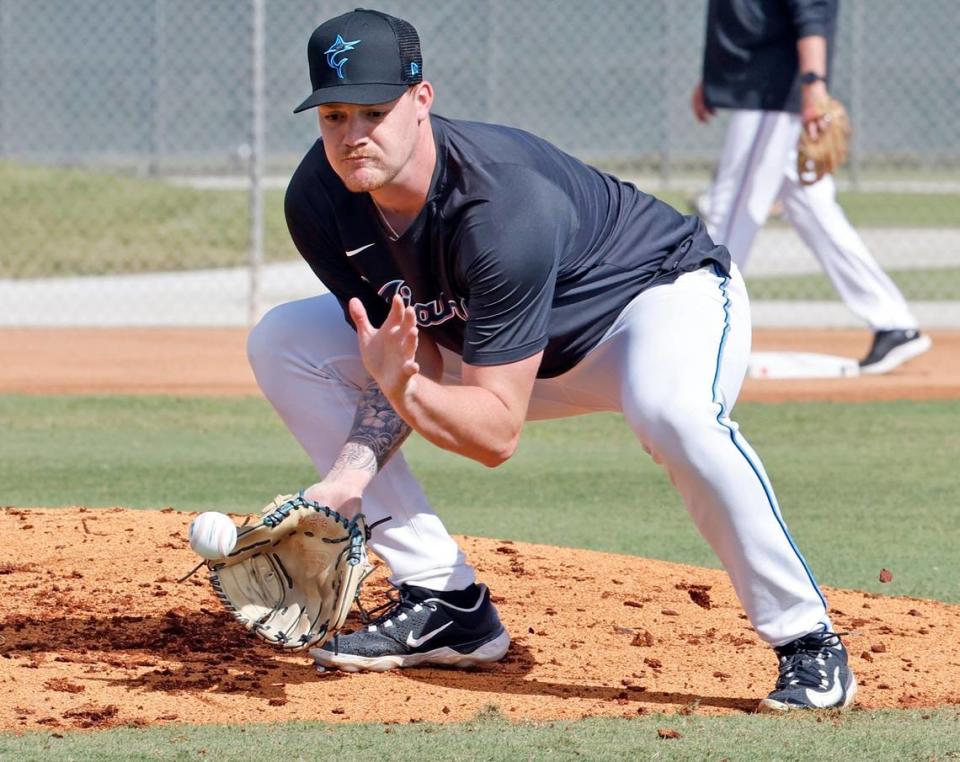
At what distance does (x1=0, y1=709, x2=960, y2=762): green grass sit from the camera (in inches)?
132

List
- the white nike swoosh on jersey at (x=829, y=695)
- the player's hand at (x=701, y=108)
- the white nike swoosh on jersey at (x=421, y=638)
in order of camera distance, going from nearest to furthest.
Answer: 1. the white nike swoosh on jersey at (x=829, y=695)
2. the white nike swoosh on jersey at (x=421, y=638)
3. the player's hand at (x=701, y=108)

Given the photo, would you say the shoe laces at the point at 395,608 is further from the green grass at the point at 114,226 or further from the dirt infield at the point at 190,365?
the green grass at the point at 114,226

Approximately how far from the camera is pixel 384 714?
12.4ft

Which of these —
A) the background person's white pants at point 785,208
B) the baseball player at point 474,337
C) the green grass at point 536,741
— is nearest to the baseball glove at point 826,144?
the background person's white pants at point 785,208

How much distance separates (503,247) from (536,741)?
1040mm

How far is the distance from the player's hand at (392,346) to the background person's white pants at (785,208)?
5.58m

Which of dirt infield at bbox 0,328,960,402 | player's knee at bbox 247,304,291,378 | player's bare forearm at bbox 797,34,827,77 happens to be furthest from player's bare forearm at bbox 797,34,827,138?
player's knee at bbox 247,304,291,378

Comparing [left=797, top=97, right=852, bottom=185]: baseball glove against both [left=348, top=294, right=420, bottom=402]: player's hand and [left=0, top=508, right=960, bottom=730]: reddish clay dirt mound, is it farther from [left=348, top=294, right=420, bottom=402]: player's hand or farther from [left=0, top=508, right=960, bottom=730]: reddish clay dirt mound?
[left=348, top=294, right=420, bottom=402]: player's hand

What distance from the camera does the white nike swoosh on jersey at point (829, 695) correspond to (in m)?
3.73

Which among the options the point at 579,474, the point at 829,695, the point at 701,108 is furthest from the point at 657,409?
the point at 701,108

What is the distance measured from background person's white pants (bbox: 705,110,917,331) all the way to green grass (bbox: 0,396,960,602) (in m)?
0.78

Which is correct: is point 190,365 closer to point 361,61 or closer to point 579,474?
point 579,474

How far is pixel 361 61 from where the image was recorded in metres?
3.62

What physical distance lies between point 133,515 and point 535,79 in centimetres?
1687
